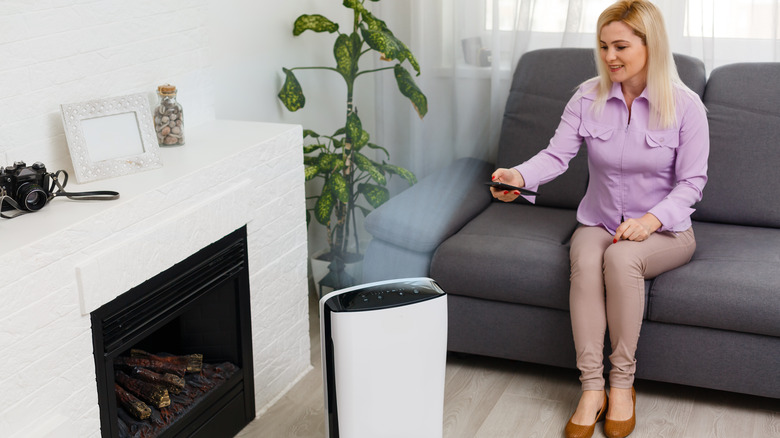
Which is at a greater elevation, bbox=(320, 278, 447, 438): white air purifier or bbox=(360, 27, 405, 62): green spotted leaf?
bbox=(360, 27, 405, 62): green spotted leaf

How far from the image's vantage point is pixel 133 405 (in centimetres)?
190

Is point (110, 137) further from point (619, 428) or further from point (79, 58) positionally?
point (619, 428)

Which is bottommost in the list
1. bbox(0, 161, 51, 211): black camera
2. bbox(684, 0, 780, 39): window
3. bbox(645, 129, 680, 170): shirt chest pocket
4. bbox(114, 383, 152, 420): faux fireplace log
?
bbox(114, 383, 152, 420): faux fireplace log

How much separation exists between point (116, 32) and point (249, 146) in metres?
→ 0.40

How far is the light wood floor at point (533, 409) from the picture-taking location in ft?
7.05

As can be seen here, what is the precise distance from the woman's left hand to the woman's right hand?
0.92 ft

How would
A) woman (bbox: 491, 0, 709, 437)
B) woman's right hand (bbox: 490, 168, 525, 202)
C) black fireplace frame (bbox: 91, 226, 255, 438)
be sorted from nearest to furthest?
black fireplace frame (bbox: 91, 226, 255, 438), woman (bbox: 491, 0, 709, 437), woman's right hand (bbox: 490, 168, 525, 202)

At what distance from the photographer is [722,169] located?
2.50 metres

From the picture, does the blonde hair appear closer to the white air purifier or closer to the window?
the window

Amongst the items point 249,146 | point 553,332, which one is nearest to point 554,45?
point 553,332

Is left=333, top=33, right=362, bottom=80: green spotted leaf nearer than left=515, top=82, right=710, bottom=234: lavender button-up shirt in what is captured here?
No

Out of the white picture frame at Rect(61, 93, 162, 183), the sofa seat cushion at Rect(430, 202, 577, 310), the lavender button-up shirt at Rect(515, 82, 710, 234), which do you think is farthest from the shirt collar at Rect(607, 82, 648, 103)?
the white picture frame at Rect(61, 93, 162, 183)

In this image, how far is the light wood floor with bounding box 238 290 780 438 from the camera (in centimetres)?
215

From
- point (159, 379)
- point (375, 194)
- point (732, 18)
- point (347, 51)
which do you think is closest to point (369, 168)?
point (375, 194)
